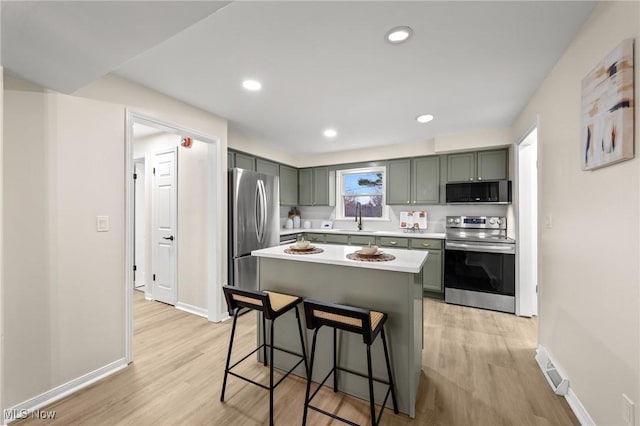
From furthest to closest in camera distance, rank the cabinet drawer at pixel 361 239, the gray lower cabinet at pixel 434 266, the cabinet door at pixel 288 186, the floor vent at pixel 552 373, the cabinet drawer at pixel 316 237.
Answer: the cabinet door at pixel 288 186 → the cabinet drawer at pixel 316 237 → the cabinet drawer at pixel 361 239 → the gray lower cabinet at pixel 434 266 → the floor vent at pixel 552 373

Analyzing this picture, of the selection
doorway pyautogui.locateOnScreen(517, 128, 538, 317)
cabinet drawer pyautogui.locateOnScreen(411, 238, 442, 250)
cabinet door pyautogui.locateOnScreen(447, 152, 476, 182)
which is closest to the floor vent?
doorway pyautogui.locateOnScreen(517, 128, 538, 317)

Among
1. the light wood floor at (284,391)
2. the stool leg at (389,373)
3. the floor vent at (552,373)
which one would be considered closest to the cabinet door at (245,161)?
the light wood floor at (284,391)

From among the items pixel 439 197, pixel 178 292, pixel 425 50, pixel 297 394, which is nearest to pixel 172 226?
pixel 178 292

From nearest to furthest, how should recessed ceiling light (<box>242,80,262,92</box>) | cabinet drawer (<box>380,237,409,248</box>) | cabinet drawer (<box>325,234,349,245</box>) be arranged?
recessed ceiling light (<box>242,80,262,92</box>), cabinet drawer (<box>380,237,409,248</box>), cabinet drawer (<box>325,234,349,245</box>)

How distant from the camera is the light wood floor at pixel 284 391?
5.43 feet

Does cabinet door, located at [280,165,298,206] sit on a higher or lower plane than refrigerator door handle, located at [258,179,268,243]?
higher

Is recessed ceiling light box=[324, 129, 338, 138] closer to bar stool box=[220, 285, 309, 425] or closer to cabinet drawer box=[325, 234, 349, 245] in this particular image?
cabinet drawer box=[325, 234, 349, 245]

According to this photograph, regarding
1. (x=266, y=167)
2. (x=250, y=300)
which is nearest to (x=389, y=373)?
(x=250, y=300)

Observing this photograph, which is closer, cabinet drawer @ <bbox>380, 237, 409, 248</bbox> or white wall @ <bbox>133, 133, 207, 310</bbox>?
white wall @ <bbox>133, 133, 207, 310</bbox>

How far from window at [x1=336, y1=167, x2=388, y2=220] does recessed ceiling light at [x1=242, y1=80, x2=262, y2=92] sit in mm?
2949

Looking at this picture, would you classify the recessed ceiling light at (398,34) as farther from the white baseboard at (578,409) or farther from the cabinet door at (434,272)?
the cabinet door at (434,272)

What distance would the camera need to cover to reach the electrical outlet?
47.2 inches

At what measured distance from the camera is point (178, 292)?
3.56 metres

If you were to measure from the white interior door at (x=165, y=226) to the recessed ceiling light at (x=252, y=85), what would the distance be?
1795mm
